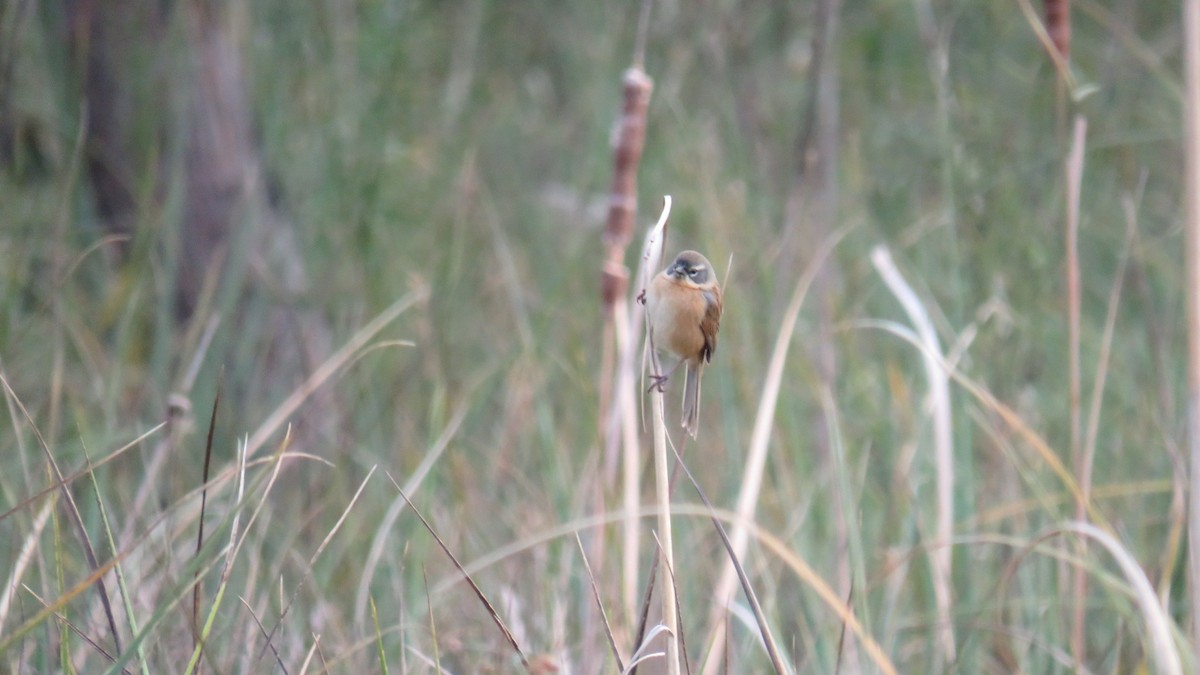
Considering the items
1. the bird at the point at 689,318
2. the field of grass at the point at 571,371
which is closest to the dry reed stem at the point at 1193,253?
the field of grass at the point at 571,371

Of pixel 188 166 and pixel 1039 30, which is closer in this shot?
pixel 1039 30

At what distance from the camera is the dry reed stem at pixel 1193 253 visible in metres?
1.18

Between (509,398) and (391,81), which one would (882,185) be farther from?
(509,398)

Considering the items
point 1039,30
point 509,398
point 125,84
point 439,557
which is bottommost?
point 439,557

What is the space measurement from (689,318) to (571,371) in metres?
1.14

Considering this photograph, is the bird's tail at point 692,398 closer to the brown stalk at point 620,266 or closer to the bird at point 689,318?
the bird at point 689,318

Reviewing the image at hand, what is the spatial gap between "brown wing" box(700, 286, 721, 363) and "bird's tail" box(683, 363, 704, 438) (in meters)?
0.03

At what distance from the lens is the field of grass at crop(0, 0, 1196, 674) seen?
1637 mm

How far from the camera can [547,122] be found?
17.5 feet

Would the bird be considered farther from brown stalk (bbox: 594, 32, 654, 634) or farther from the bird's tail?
brown stalk (bbox: 594, 32, 654, 634)

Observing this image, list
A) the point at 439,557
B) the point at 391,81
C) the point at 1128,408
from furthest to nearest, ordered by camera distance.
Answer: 1. the point at 391,81
2. the point at 1128,408
3. the point at 439,557

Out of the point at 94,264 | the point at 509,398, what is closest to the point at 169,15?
the point at 94,264

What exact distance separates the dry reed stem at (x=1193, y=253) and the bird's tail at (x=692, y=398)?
0.55 m

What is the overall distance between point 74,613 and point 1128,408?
234 cm
